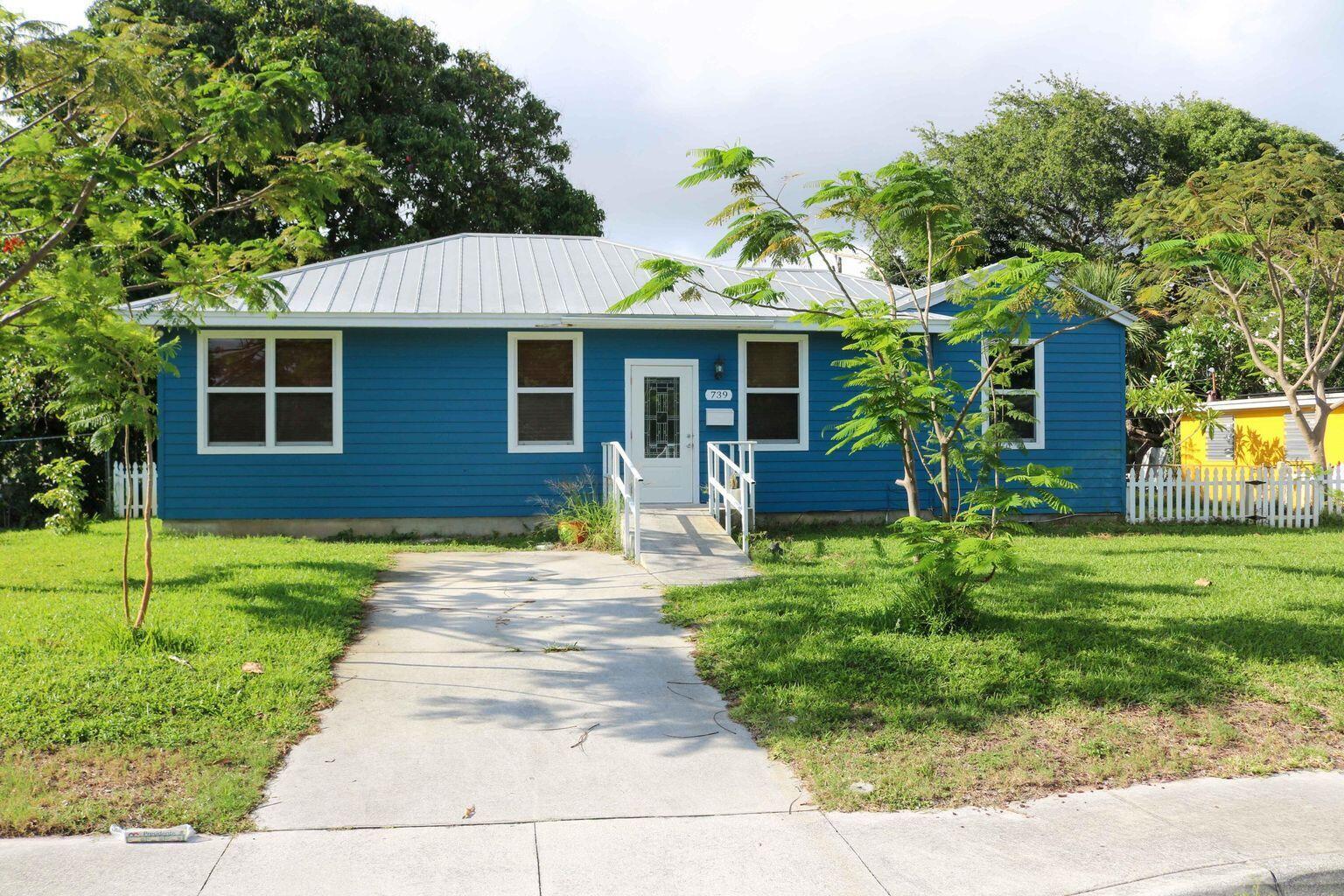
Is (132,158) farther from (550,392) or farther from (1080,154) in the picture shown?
(1080,154)

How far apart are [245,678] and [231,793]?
1.63 meters

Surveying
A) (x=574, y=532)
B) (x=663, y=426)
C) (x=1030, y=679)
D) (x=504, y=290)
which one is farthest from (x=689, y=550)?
(x=504, y=290)

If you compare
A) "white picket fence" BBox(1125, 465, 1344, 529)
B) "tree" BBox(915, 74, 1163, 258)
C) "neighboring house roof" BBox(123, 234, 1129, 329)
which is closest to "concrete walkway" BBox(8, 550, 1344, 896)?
"neighboring house roof" BBox(123, 234, 1129, 329)

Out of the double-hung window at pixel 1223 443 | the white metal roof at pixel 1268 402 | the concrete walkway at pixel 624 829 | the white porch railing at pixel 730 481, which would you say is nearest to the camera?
the concrete walkway at pixel 624 829

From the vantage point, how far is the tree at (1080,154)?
30734 millimetres

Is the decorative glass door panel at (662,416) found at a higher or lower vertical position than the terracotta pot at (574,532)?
higher

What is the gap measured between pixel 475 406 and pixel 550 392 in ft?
3.32

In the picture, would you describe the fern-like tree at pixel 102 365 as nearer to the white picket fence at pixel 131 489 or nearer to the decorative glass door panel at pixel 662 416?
the decorative glass door panel at pixel 662 416

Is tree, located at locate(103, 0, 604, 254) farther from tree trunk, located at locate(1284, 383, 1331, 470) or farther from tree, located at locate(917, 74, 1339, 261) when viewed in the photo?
tree trunk, located at locate(1284, 383, 1331, 470)

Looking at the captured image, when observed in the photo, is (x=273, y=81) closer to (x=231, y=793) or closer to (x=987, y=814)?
(x=231, y=793)

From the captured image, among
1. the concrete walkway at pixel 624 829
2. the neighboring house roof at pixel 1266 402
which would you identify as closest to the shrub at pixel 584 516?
the concrete walkway at pixel 624 829

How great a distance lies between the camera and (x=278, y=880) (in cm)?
362

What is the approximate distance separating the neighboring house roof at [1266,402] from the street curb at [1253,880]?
62.3 feet

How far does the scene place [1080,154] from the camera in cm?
3073
